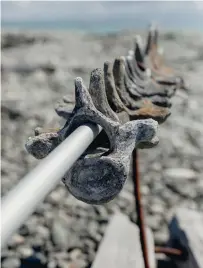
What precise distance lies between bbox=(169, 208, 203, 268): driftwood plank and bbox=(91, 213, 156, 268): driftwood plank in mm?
170

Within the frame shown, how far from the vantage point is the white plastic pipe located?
1.92ft

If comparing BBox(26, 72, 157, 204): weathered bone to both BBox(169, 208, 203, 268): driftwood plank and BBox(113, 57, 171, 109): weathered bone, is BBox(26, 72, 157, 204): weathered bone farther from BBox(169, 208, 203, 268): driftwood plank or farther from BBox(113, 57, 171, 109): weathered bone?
BBox(169, 208, 203, 268): driftwood plank

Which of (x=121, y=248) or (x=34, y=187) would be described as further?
(x=121, y=248)

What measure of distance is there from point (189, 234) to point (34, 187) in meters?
2.07

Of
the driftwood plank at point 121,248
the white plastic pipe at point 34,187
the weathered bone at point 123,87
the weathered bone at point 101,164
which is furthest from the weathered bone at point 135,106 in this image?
the driftwood plank at point 121,248

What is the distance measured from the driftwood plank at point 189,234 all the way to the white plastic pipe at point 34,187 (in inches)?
67.7

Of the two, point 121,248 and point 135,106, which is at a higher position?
point 135,106

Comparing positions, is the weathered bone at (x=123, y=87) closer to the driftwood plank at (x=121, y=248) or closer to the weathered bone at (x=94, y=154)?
the weathered bone at (x=94, y=154)

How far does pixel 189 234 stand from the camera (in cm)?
258

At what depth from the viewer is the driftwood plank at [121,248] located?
2.39 metres

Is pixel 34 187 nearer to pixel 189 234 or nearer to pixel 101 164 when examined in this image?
pixel 101 164

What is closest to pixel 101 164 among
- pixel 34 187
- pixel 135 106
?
pixel 34 187

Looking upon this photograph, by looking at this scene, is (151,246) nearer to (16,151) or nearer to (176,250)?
(176,250)

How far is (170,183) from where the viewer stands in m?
3.91
